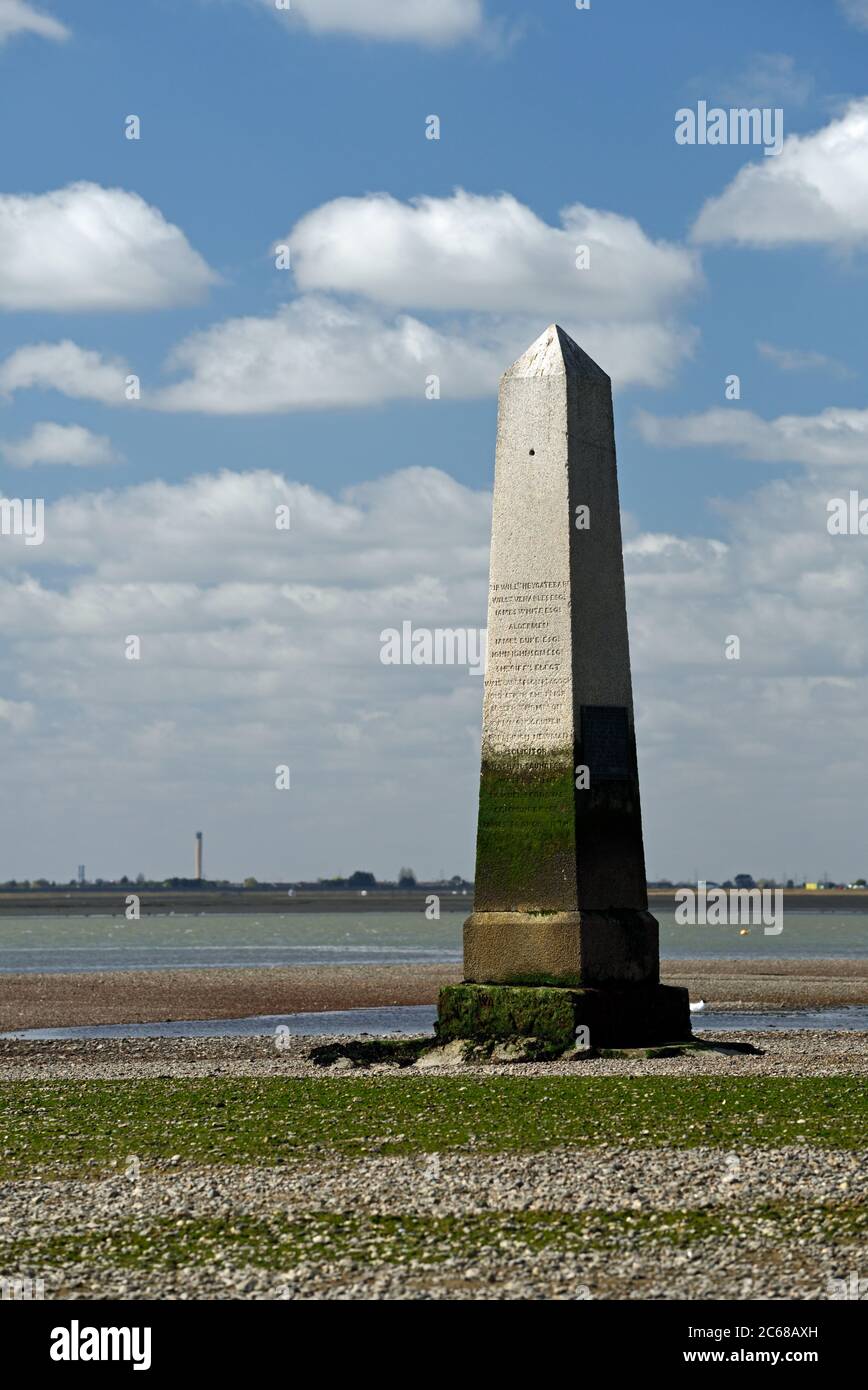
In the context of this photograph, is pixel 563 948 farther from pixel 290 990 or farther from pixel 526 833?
pixel 290 990

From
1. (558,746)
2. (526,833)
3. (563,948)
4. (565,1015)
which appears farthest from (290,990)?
(558,746)

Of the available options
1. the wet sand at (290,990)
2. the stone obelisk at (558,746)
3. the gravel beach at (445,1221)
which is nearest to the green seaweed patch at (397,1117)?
the gravel beach at (445,1221)

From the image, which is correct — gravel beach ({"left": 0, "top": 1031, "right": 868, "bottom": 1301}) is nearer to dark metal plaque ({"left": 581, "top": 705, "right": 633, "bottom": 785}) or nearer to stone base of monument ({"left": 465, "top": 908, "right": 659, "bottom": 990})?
stone base of monument ({"left": 465, "top": 908, "right": 659, "bottom": 990})

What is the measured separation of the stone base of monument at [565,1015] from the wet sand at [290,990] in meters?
12.5

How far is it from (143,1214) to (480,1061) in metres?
12.4

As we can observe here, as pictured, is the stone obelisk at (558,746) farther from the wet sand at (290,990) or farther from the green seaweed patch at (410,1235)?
the wet sand at (290,990)

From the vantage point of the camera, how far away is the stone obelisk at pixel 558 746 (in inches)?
1014

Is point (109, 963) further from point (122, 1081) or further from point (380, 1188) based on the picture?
point (380, 1188)

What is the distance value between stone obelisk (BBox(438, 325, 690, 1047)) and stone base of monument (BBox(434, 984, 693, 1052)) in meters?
0.02

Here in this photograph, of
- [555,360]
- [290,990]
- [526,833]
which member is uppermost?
[555,360]

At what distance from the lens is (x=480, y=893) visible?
88.5ft

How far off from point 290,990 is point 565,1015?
2368 cm

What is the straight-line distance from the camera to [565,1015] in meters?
25.3
